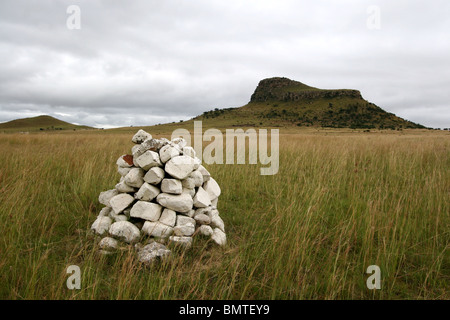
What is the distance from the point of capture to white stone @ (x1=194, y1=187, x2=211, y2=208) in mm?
3645

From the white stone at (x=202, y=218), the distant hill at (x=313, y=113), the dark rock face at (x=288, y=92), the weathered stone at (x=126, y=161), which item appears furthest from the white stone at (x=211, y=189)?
the dark rock face at (x=288, y=92)

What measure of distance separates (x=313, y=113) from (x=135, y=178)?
330 ft

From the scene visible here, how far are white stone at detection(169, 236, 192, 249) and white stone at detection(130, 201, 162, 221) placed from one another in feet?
1.50

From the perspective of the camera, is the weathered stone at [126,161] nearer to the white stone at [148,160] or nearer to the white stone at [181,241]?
the white stone at [148,160]

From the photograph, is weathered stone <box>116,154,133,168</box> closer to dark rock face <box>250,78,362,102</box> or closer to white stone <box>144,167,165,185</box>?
white stone <box>144,167,165,185</box>

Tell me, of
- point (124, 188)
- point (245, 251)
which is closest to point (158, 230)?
point (124, 188)

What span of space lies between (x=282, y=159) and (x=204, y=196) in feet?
18.9

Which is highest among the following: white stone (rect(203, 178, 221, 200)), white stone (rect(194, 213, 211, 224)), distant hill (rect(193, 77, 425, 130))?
distant hill (rect(193, 77, 425, 130))

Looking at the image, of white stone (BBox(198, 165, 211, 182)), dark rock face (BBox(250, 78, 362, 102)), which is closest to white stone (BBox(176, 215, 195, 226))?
white stone (BBox(198, 165, 211, 182))

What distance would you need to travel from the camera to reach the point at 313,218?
12.8 feet

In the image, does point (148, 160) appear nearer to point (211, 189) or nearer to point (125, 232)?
point (125, 232)

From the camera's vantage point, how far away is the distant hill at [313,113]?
261 feet

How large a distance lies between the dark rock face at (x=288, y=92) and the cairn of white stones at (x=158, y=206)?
401ft
